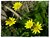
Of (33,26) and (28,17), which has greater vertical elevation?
(28,17)

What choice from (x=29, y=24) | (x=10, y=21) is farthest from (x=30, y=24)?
(x=10, y=21)

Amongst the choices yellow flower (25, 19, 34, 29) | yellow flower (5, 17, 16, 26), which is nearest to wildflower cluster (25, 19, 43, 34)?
yellow flower (25, 19, 34, 29)

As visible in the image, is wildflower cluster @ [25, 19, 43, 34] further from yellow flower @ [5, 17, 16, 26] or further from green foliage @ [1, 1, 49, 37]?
yellow flower @ [5, 17, 16, 26]

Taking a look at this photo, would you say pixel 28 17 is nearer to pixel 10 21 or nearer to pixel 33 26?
pixel 33 26

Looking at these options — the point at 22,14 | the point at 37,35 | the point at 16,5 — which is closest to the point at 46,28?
the point at 37,35

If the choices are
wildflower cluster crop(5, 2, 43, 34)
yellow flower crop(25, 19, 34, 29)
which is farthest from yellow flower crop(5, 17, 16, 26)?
yellow flower crop(25, 19, 34, 29)

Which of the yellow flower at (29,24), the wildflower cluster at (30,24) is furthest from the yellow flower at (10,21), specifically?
the yellow flower at (29,24)

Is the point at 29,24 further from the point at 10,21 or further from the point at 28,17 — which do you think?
the point at 10,21

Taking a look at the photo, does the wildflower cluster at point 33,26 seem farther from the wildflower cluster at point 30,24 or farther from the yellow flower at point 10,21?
the yellow flower at point 10,21

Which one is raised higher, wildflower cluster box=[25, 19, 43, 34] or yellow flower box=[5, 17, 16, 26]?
yellow flower box=[5, 17, 16, 26]

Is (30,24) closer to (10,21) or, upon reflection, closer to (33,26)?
(33,26)

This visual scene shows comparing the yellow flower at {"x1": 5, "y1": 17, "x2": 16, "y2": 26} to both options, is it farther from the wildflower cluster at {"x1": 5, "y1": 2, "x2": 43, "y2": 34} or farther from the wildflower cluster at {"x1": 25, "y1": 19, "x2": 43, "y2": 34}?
the wildflower cluster at {"x1": 25, "y1": 19, "x2": 43, "y2": 34}
